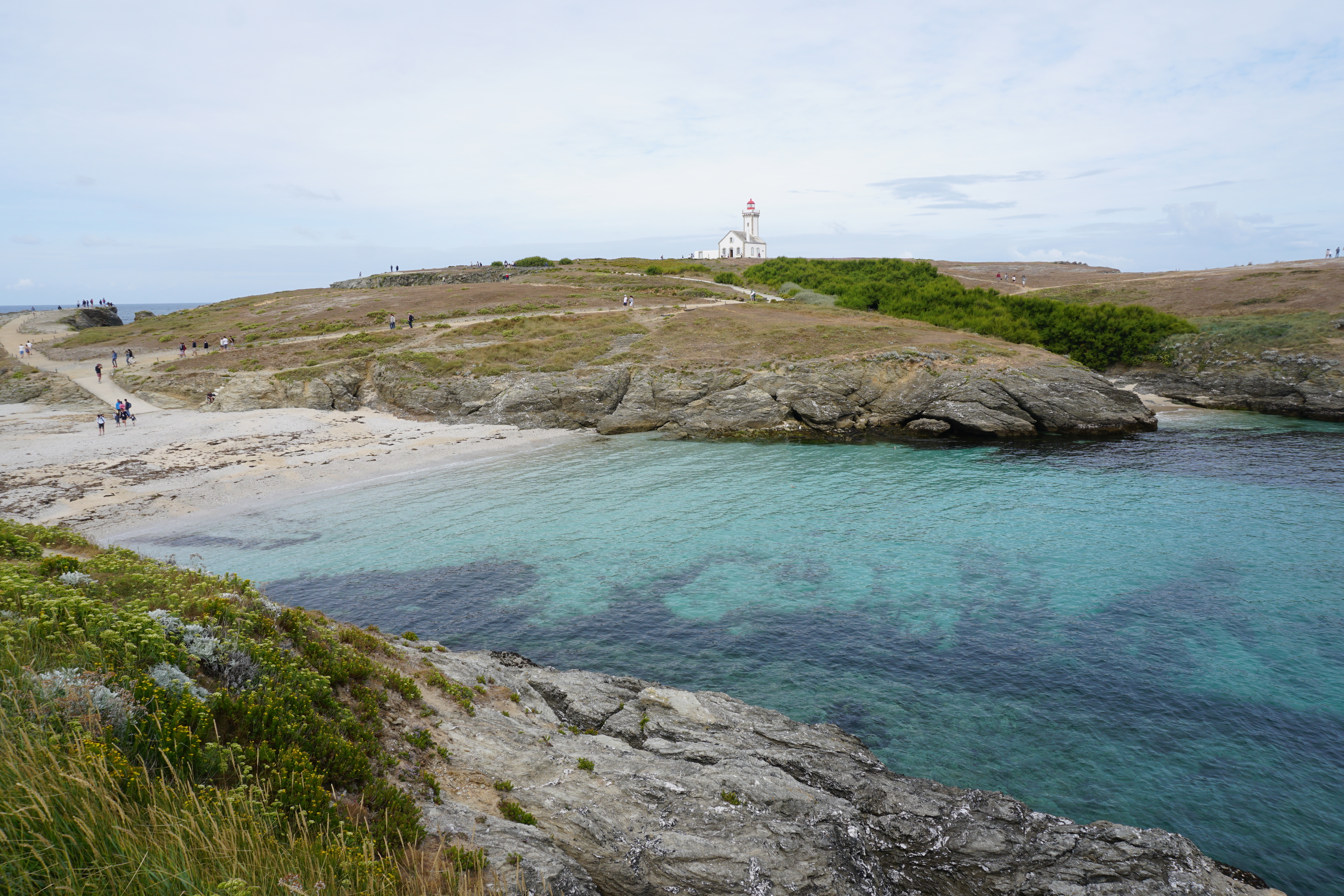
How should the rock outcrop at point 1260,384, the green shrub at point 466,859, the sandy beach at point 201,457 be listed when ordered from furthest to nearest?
the rock outcrop at point 1260,384
the sandy beach at point 201,457
the green shrub at point 466,859

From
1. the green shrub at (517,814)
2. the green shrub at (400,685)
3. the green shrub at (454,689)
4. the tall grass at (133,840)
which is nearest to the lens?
the tall grass at (133,840)

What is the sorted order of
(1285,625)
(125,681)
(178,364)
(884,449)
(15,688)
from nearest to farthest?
(15,688) → (125,681) → (1285,625) → (884,449) → (178,364)

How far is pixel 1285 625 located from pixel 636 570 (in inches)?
761

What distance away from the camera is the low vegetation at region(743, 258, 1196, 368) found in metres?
61.6

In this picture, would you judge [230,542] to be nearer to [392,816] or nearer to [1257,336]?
[392,816]

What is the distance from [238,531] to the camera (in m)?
28.4

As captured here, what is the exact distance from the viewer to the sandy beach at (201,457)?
99.7 ft

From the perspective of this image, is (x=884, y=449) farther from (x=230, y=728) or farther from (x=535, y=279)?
(x=535, y=279)

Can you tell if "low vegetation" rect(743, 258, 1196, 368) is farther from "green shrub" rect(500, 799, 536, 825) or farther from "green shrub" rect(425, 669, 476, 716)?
"green shrub" rect(500, 799, 536, 825)

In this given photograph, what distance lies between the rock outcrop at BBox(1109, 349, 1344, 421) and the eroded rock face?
54779 millimetres

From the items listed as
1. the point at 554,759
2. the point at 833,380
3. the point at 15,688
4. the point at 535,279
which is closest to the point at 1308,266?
the point at 833,380

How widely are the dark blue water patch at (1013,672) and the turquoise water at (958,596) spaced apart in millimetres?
69

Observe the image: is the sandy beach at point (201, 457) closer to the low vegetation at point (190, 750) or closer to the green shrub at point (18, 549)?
the green shrub at point (18, 549)

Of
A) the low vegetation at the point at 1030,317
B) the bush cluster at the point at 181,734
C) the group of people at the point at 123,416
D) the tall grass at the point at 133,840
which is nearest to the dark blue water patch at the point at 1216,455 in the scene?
the low vegetation at the point at 1030,317
